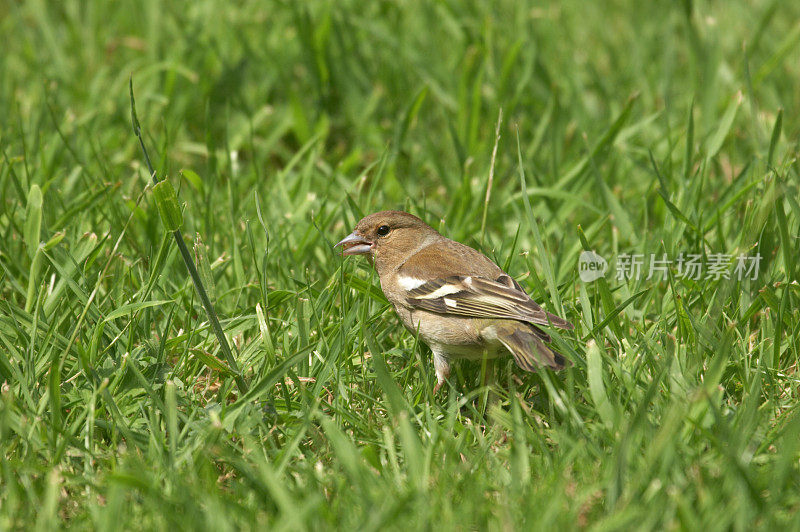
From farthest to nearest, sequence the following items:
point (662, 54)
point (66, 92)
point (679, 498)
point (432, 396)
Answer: point (662, 54)
point (66, 92)
point (432, 396)
point (679, 498)

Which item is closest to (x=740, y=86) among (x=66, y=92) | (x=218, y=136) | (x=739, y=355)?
(x=739, y=355)

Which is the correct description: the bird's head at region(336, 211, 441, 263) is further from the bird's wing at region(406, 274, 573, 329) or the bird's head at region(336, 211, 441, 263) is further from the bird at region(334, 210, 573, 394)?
the bird's wing at region(406, 274, 573, 329)

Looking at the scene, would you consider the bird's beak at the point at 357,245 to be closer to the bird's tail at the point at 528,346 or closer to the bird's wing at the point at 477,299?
the bird's wing at the point at 477,299

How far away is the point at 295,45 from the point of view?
6344 mm

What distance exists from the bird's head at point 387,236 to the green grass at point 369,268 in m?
0.15

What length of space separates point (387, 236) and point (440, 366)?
0.85m

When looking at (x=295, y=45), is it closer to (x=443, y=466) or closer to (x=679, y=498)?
(x=443, y=466)

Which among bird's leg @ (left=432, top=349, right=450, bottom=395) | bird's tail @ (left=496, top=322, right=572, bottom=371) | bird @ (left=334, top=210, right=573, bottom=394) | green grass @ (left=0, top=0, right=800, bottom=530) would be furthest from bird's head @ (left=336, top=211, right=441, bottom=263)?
bird's tail @ (left=496, top=322, right=572, bottom=371)

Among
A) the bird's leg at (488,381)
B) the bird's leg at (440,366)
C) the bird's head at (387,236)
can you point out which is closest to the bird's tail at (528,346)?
the bird's leg at (488,381)

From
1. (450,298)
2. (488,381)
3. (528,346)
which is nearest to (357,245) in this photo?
(450,298)

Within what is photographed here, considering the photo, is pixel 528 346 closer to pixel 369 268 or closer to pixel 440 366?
pixel 440 366

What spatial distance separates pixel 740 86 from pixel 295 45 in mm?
3252

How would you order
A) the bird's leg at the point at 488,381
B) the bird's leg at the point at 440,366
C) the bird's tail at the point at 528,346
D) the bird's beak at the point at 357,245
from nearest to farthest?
the bird's tail at the point at 528,346, the bird's leg at the point at 488,381, the bird's leg at the point at 440,366, the bird's beak at the point at 357,245

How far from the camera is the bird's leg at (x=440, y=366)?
3.74m
